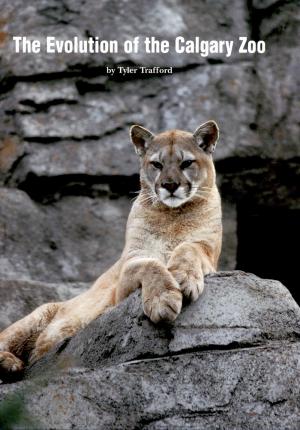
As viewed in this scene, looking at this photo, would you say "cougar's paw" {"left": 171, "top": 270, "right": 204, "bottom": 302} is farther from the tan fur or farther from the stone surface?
the tan fur

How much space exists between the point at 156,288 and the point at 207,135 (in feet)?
6.10

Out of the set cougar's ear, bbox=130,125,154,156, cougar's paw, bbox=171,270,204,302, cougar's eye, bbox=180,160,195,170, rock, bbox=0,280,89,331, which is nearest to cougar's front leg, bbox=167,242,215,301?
cougar's paw, bbox=171,270,204,302

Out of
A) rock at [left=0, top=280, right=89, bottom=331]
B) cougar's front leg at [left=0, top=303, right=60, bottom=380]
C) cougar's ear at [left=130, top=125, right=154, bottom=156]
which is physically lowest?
rock at [left=0, top=280, right=89, bottom=331]

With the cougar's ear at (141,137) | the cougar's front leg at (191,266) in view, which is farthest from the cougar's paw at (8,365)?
the cougar's ear at (141,137)

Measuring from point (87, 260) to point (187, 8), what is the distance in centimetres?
262

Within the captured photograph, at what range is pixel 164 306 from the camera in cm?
421

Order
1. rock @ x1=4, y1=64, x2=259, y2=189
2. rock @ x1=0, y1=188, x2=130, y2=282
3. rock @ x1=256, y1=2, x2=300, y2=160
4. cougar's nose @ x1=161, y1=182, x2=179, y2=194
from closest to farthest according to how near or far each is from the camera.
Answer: cougar's nose @ x1=161, y1=182, x2=179, y2=194 < rock @ x1=0, y1=188, x2=130, y2=282 < rock @ x1=4, y1=64, x2=259, y2=189 < rock @ x1=256, y1=2, x2=300, y2=160

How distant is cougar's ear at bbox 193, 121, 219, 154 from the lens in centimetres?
587

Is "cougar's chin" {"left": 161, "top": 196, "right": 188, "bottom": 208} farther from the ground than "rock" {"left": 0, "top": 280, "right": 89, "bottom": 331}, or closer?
farther from the ground

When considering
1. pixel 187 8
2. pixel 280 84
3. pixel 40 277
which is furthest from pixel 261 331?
pixel 187 8

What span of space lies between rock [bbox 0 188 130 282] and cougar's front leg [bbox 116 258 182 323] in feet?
9.11

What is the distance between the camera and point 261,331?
4.36 metres

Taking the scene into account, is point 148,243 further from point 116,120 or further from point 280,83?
point 280,83

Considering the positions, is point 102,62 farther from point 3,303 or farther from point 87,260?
point 3,303
